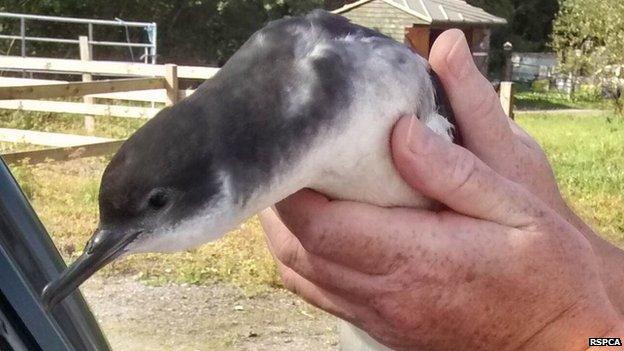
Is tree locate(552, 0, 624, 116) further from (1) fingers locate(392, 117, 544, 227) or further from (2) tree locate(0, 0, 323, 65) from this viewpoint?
(1) fingers locate(392, 117, 544, 227)

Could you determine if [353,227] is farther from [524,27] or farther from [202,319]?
[524,27]

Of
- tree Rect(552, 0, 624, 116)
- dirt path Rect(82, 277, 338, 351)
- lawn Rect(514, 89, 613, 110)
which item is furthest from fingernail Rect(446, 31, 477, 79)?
lawn Rect(514, 89, 613, 110)

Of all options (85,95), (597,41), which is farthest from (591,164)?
(597,41)

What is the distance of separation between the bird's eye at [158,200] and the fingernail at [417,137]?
1.09 ft

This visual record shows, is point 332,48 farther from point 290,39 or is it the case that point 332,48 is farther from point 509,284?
point 509,284

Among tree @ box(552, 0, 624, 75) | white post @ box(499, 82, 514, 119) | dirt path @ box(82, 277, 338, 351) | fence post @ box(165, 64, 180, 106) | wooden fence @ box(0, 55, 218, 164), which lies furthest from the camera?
tree @ box(552, 0, 624, 75)

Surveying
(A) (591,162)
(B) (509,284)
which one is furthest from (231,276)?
(A) (591,162)

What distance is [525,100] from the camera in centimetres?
→ 2556

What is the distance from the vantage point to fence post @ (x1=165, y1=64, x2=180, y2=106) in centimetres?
934

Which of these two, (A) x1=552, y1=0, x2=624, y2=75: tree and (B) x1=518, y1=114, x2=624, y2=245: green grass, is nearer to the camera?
Answer: (B) x1=518, y1=114, x2=624, y2=245: green grass

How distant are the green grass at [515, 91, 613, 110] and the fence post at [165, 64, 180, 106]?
45.5 feet

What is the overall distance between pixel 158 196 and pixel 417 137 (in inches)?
14.2

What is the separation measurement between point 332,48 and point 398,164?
18 centimetres

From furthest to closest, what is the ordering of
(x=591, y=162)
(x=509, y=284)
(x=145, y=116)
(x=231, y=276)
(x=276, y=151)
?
(x=591, y=162), (x=145, y=116), (x=231, y=276), (x=509, y=284), (x=276, y=151)
